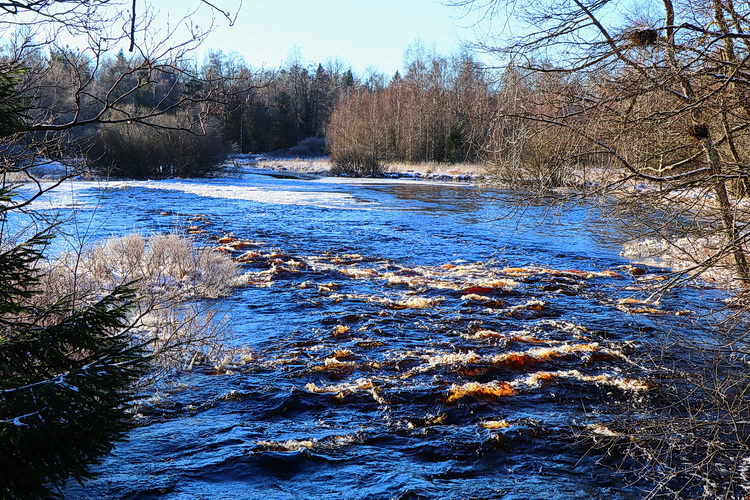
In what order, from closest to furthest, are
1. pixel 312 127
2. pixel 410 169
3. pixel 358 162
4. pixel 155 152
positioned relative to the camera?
1. pixel 155 152
2. pixel 358 162
3. pixel 410 169
4. pixel 312 127

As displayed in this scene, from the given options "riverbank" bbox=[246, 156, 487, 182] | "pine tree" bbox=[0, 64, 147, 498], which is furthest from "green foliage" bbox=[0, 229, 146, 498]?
"riverbank" bbox=[246, 156, 487, 182]

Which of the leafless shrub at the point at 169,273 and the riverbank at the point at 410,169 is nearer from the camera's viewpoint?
the leafless shrub at the point at 169,273

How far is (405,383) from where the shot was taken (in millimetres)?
6512

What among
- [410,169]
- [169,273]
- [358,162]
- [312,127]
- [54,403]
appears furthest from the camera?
[312,127]

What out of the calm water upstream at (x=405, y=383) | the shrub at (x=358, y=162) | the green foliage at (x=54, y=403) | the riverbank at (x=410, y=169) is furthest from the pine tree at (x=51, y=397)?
the shrub at (x=358, y=162)

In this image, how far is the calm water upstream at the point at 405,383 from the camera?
4.72m

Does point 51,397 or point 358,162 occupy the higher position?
point 358,162

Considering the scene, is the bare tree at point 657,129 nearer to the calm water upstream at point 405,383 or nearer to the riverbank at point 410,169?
the calm water upstream at point 405,383

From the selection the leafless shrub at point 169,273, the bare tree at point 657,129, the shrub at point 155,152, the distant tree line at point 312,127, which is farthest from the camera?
the shrub at point 155,152

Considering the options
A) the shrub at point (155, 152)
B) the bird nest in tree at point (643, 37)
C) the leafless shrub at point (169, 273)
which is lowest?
the leafless shrub at point (169, 273)

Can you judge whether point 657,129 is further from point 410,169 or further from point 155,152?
point 410,169

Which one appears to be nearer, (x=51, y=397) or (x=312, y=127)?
(x=51, y=397)

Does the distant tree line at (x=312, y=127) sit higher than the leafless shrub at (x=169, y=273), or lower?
higher

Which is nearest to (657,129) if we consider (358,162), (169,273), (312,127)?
(169,273)
